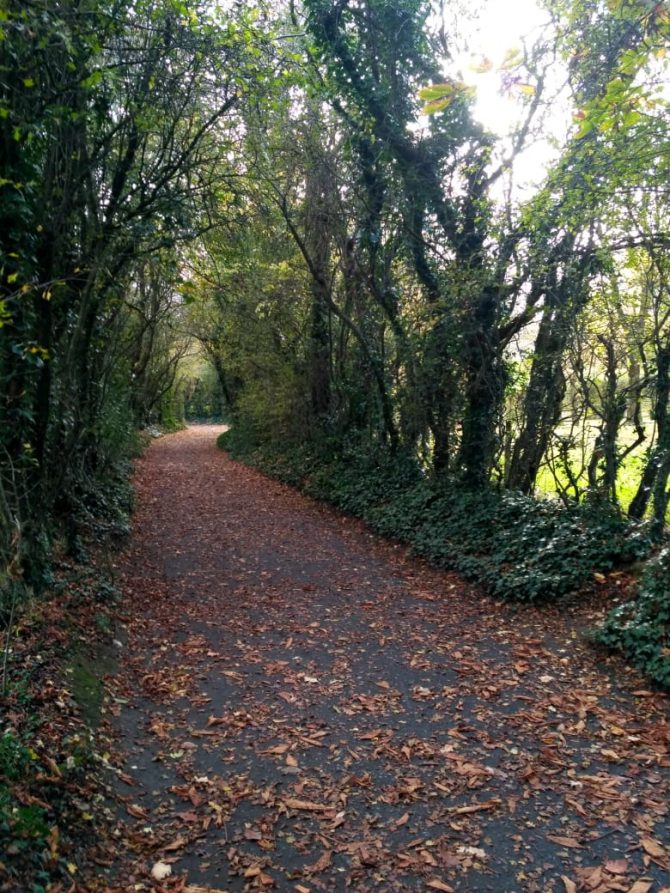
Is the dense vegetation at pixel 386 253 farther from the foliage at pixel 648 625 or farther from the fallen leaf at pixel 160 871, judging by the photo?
the fallen leaf at pixel 160 871

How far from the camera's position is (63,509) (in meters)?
8.12

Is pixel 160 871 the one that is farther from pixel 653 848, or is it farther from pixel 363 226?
pixel 363 226

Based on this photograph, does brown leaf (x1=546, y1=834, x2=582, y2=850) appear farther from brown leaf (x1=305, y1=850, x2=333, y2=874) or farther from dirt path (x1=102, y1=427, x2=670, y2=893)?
brown leaf (x1=305, y1=850, x2=333, y2=874)

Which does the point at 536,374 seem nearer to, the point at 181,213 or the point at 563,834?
the point at 181,213

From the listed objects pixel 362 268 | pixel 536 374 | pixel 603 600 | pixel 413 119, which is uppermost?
pixel 413 119

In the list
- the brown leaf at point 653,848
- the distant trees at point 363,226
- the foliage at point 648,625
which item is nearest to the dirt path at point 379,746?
the brown leaf at point 653,848

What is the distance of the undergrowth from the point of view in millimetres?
5590

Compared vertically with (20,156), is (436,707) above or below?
below

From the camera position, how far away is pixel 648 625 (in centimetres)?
543

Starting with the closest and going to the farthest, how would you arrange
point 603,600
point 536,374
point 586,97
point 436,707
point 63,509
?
point 436,707, point 603,600, point 586,97, point 63,509, point 536,374

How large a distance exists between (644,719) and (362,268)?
9857 mm

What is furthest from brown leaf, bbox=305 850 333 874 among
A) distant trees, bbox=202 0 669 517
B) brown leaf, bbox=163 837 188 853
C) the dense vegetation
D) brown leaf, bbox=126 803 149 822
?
distant trees, bbox=202 0 669 517

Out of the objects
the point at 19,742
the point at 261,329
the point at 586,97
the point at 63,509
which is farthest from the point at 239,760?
the point at 261,329

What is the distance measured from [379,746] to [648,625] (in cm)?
280
